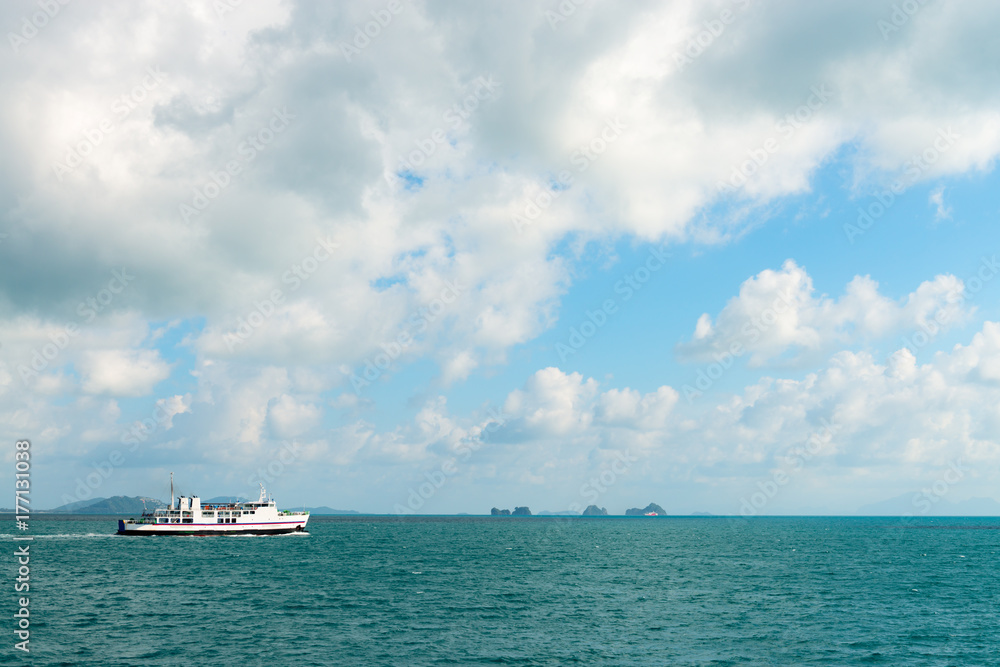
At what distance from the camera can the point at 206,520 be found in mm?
168250

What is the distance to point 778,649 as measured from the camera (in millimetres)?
49219

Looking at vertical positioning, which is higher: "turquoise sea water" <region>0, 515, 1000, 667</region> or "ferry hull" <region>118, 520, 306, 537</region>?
"turquoise sea water" <region>0, 515, 1000, 667</region>

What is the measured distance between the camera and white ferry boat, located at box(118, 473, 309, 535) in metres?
167

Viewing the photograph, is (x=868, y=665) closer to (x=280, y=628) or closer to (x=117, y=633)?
(x=280, y=628)

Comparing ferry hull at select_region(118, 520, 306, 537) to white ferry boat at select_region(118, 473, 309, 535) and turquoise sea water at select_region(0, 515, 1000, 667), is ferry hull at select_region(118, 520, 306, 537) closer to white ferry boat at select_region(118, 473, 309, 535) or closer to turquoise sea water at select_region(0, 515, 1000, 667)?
white ferry boat at select_region(118, 473, 309, 535)

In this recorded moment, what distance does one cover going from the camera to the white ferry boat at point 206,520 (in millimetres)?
166875

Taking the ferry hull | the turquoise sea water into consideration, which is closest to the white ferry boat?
the ferry hull

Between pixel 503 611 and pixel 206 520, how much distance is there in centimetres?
12987

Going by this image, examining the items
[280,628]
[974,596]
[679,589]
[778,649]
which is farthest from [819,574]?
[280,628]

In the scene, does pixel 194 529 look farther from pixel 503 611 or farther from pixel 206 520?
pixel 503 611

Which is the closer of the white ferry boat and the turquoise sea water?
the turquoise sea water

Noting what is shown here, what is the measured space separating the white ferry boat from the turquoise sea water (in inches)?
2142

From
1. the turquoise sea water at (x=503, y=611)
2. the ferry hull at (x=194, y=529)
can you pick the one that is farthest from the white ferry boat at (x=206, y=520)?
the turquoise sea water at (x=503, y=611)

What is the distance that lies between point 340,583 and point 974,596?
237ft
